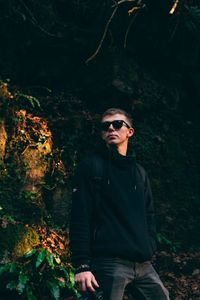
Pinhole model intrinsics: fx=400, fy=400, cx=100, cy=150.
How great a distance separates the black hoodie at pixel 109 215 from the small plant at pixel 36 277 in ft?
8.15

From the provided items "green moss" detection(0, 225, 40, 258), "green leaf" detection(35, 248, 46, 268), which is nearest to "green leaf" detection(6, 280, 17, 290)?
"green leaf" detection(35, 248, 46, 268)

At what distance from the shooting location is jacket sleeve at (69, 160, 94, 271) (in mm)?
3941

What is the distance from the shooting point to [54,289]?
6.41m

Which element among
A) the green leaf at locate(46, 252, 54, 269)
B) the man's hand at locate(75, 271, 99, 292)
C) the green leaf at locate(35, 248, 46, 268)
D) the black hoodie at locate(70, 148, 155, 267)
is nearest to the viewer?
the man's hand at locate(75, 271, 99, 292)

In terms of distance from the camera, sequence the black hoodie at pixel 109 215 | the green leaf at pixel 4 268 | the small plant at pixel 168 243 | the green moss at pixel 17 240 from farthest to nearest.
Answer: the small plant at pixel 168 243 < the green moss at pixel 17 240 < the green leaf at pixel 4 268 < the black hoodie at pixel 109 215

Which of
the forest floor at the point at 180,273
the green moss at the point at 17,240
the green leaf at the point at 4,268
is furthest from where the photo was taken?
the forest floor at the point at 180,273

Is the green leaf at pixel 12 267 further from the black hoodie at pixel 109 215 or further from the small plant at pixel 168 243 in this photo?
the small plant at pixel 168 243

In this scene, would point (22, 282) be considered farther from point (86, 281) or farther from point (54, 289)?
point (86, 281)

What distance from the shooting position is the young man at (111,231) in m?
3.93

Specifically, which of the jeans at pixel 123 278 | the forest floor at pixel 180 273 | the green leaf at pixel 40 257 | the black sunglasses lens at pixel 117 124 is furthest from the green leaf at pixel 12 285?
the forest floor at pixel 180 273

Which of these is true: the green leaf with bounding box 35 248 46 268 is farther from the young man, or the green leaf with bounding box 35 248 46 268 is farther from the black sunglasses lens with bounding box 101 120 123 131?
the black sunglasses lens with bounding box 101 120 123 131

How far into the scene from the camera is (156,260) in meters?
8.38

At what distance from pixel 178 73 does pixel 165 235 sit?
452 centimetres

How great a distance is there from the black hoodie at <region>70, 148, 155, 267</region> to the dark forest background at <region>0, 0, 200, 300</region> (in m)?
3.54
